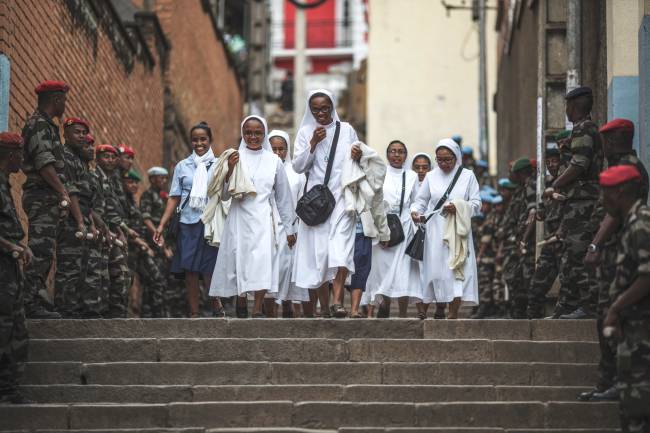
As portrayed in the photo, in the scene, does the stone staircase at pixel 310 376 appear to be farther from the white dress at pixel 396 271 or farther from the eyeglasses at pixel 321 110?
the white dress at pixel 396 271

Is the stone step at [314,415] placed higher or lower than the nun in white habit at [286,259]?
lower

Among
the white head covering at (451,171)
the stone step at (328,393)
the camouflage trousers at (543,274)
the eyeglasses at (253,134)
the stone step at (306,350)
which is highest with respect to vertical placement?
the eyeglasses at (253,134)

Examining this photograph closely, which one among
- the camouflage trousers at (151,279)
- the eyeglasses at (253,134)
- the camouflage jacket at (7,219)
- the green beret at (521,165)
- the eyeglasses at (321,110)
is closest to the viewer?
the camouflage jacket at (7,219)

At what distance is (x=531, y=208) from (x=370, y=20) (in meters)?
24.9

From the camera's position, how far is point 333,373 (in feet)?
37.6

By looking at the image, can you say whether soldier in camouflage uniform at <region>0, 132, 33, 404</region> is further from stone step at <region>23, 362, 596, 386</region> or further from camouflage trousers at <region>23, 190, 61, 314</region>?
camouflage trousers at <region>23, 190, 61, 314</region>

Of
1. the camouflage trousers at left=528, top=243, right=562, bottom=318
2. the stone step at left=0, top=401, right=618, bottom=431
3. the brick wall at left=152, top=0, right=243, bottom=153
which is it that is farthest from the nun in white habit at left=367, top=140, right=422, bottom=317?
the brick wall at left=152, top=0, right=243, bottom=153

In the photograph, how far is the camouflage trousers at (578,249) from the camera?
12.8 meters

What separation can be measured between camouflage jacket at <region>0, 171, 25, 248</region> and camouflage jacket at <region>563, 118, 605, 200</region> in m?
4.95

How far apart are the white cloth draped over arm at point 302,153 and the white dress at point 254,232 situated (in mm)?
388

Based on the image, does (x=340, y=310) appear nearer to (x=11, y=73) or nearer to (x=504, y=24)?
(x=11, y=73)

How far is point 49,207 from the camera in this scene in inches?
496

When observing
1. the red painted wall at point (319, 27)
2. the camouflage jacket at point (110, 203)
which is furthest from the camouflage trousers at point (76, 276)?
the red painted wall at point (319, 27)

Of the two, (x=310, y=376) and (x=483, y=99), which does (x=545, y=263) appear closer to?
(x=310, y=376)
